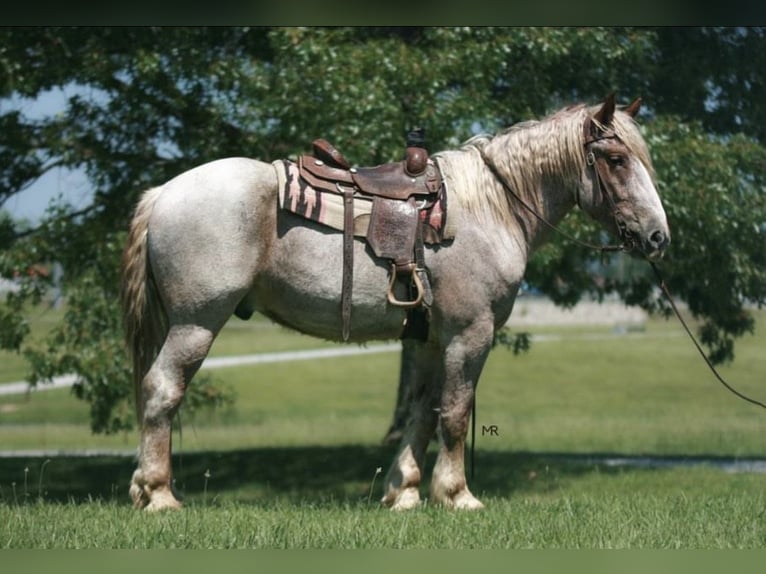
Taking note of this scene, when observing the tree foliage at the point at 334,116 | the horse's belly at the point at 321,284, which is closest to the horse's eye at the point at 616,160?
the horse's belly at the point at 321,284

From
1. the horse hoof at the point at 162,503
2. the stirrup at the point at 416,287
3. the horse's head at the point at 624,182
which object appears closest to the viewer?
the horse hoof at the point at 162,503

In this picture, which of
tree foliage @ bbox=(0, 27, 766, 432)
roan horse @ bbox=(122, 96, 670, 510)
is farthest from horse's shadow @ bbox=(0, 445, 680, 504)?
roan horse @ bbox=(122, 96, 670, 510)

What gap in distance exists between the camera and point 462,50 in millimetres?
9789

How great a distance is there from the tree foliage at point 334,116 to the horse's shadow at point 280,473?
959 mm

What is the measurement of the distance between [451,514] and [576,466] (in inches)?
289

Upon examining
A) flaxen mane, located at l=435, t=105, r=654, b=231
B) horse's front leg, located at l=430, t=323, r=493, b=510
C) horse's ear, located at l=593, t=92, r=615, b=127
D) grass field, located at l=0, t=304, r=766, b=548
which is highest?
horse's ear, located at l=593, t=92, r=615, b=127

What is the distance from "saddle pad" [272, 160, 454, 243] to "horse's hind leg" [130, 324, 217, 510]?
2.86 ft

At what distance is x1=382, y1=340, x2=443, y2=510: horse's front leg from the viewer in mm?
6590

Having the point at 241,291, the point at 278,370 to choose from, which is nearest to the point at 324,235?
Result: the point at 241,291

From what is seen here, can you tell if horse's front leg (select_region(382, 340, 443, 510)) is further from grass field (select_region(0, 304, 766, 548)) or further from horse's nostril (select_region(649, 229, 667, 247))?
horse's nostril (select_region(649, 229, 667, 247))

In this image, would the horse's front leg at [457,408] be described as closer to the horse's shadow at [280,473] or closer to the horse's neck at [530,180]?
the horse's neck at [530,180]

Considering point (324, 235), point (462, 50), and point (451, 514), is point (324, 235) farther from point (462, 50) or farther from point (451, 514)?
point (462, 50)

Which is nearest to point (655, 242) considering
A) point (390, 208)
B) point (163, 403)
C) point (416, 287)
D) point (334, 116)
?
point (416, 287)

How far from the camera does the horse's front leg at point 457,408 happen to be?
6.34 meters
